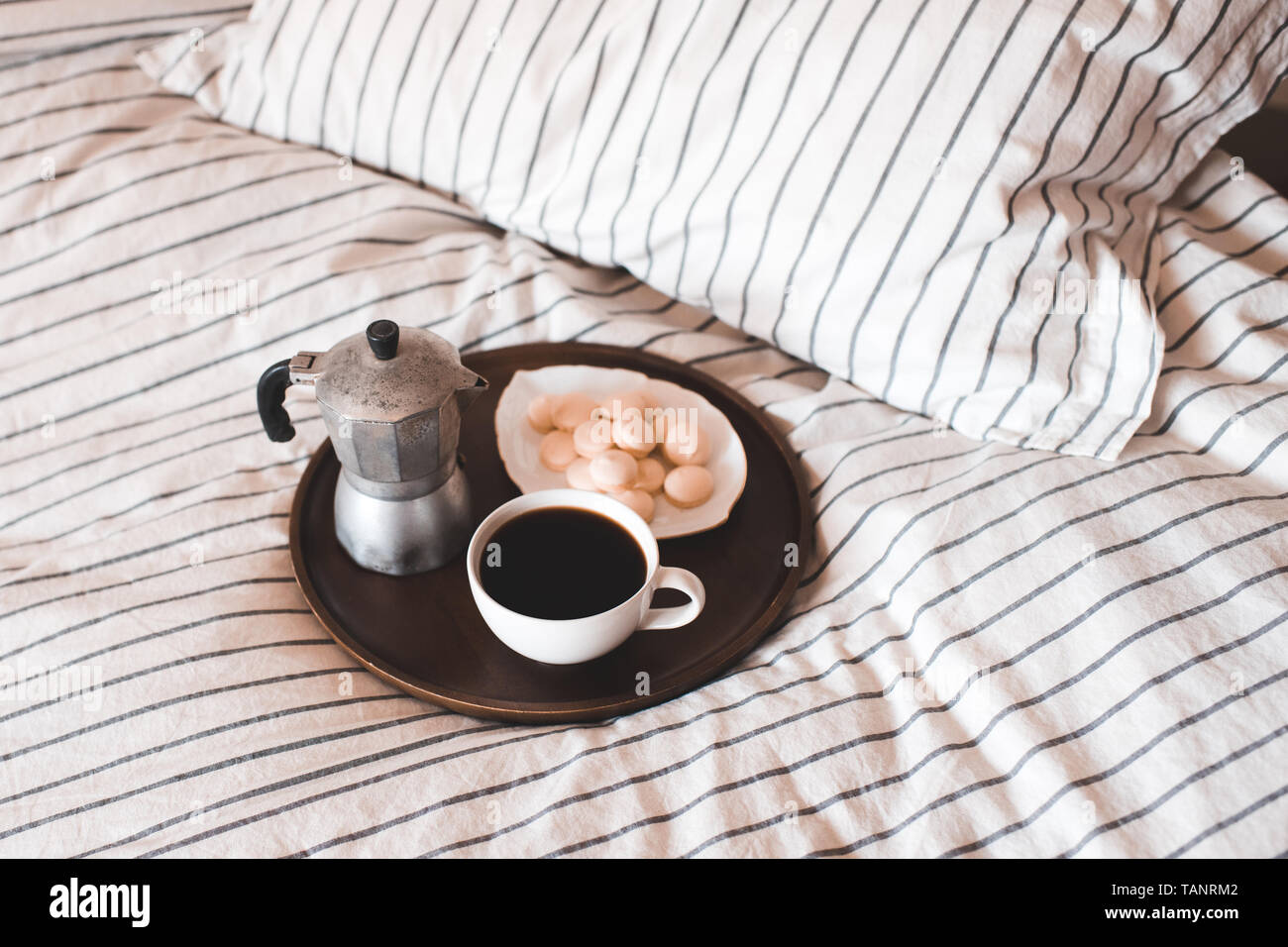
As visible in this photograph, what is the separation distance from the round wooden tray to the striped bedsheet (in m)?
0.02

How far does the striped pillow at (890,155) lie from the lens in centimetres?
63

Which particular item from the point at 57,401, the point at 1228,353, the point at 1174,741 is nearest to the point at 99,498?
the point at 57,401

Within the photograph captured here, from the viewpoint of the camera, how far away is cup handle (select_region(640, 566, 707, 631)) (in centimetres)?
55

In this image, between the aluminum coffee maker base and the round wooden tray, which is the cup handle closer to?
the round wooden tray

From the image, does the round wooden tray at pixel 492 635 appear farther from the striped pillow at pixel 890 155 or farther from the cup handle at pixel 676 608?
the striped pillow at pixel 890 155

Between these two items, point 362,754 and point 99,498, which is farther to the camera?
point 99,498

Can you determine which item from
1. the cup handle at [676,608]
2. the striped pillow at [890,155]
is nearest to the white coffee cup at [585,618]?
the cup handle at [676,608]

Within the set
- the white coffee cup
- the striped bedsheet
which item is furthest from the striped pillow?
the white coffee cup

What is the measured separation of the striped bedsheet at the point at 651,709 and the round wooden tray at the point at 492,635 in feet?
0.07

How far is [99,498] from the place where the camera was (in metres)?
0.68
